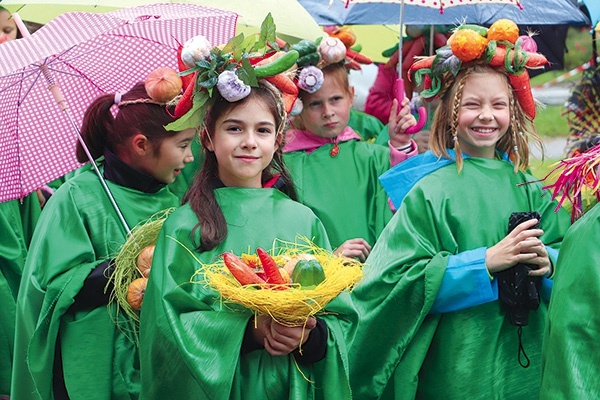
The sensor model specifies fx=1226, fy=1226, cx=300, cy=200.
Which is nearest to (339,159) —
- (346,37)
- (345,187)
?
(345,187)

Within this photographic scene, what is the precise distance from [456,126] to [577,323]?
1.80 metres

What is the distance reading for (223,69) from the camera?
4.43 m

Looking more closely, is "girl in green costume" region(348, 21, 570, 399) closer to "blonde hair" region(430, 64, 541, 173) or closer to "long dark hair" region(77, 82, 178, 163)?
"blonde hair" region(430, 64, 541, 173)

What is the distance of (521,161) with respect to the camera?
17.2 feet

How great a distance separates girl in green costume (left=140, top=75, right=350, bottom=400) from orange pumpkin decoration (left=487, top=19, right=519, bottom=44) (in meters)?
1.13

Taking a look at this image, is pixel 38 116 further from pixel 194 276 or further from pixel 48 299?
pixel 194 276

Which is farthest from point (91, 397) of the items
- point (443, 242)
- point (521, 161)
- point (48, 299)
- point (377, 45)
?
point (377, 45)

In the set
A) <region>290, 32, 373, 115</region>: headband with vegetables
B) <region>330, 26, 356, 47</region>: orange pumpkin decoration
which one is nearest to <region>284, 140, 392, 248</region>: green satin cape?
<region>290, 32, 373, 115</region>: headband with vegetables

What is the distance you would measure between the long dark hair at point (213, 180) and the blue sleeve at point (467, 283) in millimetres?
688

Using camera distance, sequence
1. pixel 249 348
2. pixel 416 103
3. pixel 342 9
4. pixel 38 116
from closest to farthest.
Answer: pixel 249 348 < pixel 38 116 < pixel 416 103 < pixel 342 9

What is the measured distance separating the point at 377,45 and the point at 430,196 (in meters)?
4.70

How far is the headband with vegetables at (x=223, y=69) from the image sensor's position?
14.4 feet

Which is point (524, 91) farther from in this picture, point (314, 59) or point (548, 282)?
point (314, 59)

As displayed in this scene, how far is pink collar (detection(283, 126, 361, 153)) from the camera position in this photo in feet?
21.9
